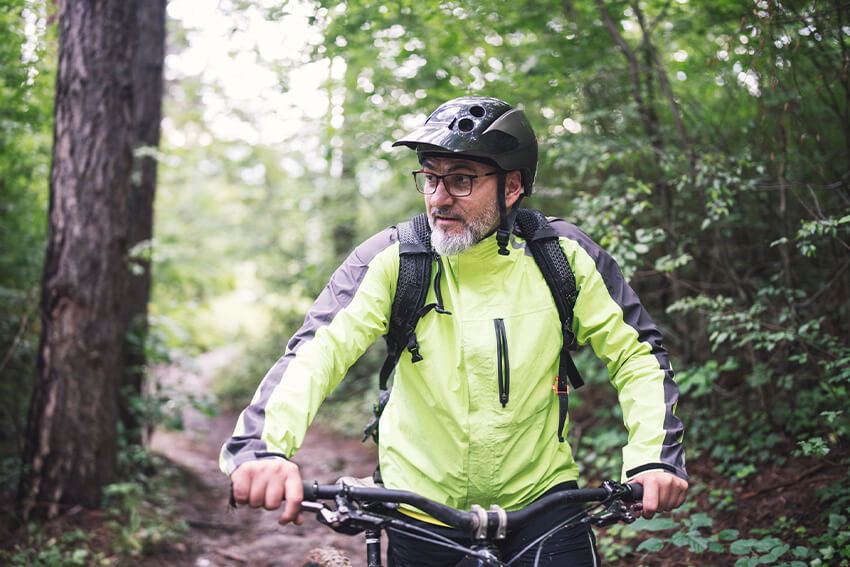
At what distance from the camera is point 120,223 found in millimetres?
6199

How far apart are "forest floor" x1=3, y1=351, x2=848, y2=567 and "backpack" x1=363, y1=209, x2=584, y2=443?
956 millimetres

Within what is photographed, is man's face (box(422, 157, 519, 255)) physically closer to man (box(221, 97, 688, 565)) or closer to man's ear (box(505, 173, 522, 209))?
man (box(221, 97, 688, 565))

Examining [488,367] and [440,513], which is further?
[488,367]

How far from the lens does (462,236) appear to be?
269cm

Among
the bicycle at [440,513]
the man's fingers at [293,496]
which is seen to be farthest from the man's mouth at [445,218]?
the man's fingers at [293,496]

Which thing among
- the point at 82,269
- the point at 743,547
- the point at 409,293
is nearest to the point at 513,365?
the point at 409,293

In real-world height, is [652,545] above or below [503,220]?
below

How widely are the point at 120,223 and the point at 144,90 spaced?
2.75m

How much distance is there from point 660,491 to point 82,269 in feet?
18.1

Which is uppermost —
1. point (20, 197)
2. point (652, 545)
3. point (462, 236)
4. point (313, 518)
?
point (20, 197)

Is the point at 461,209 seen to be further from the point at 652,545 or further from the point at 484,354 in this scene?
the point at 652,545

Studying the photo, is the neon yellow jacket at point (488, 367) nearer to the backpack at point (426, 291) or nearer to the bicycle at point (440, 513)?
the backpack at point (426, 291)

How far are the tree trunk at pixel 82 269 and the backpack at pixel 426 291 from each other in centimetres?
435

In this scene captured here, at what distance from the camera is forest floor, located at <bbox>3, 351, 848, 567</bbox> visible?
4.31 m
